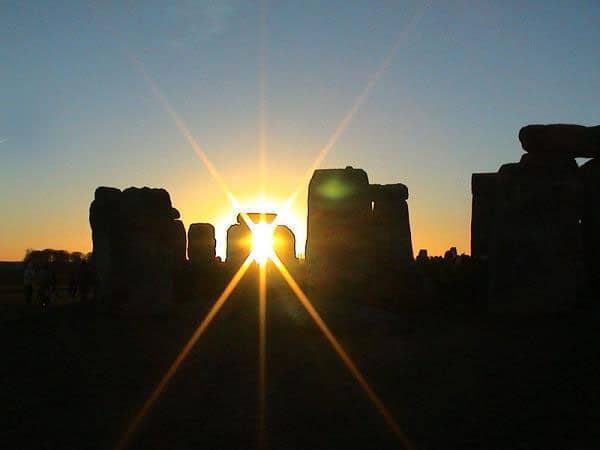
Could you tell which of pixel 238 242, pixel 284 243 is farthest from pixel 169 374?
pixel 238 242

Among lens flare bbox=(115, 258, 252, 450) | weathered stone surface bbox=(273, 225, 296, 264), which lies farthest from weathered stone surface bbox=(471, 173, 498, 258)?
lens flare bbox=(115, 258, 252, 450)

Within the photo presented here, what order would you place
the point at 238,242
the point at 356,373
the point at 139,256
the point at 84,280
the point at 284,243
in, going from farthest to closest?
the point at 238,242 → the point at 284,243 → the point at 84,280 → the point at 139,256 → the point at 356,373

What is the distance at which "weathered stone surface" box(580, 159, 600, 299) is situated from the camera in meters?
15.0

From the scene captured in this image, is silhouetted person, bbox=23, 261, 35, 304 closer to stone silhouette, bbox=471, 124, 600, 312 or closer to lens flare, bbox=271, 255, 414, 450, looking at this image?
lens flare, bbox=271, 255, 414, 450

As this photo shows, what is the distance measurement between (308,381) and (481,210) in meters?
13.0

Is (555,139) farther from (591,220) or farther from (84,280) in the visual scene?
(84,280)

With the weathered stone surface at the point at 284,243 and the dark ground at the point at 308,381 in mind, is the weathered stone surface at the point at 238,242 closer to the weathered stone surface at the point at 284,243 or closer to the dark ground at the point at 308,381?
the weathered stone surface at the point at 284,243

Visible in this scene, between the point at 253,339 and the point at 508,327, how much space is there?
3.88 m

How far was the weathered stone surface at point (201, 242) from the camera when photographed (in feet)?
85.9

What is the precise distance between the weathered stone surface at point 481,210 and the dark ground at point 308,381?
23.0ft

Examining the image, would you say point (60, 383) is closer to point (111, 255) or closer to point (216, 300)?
point (111, 255)

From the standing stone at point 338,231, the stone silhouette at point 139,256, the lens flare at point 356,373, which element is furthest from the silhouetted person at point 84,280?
the lens flare at point 356,373

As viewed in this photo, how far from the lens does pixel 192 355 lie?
9.59 metres

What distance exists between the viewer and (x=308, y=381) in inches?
313
